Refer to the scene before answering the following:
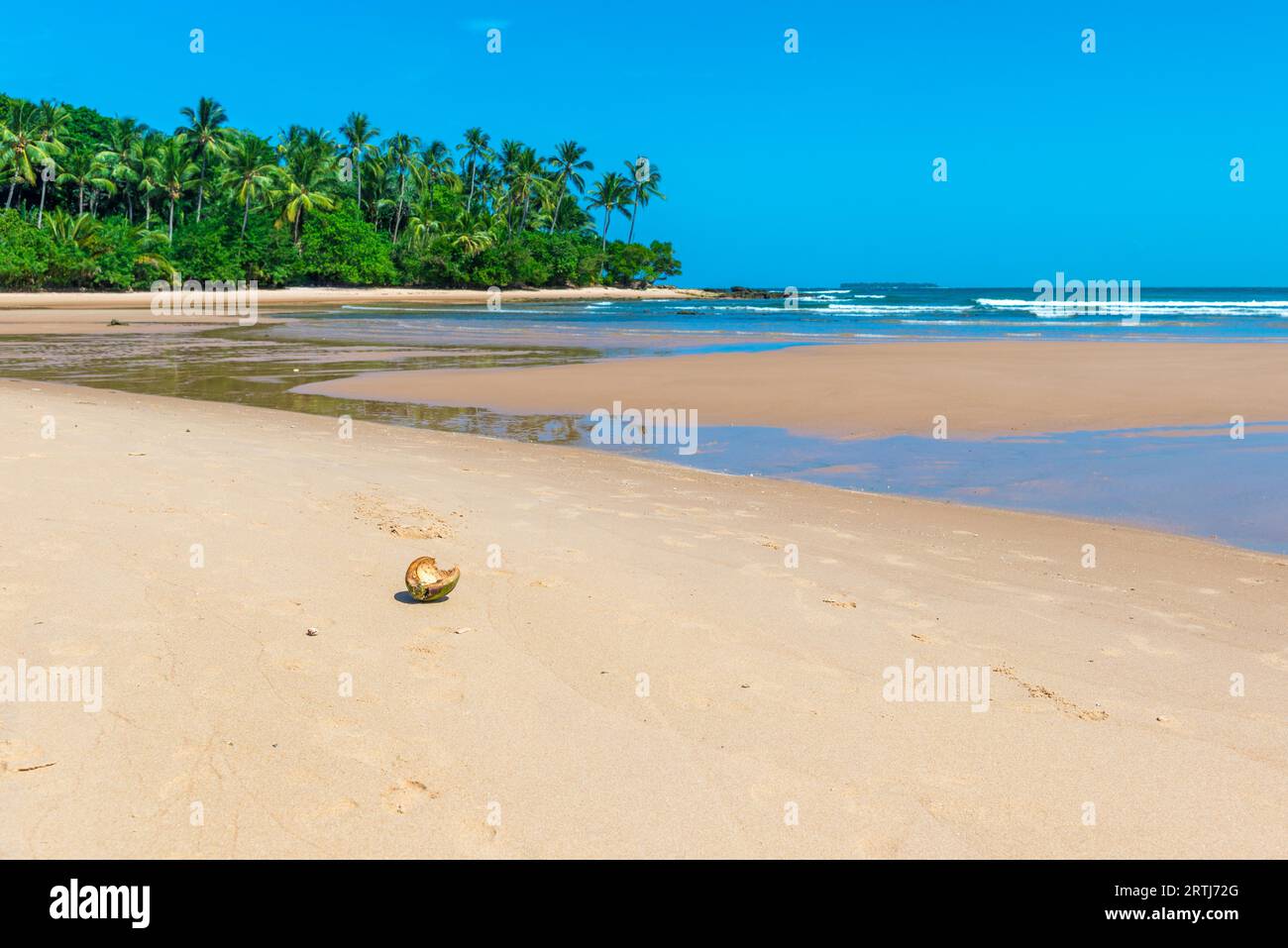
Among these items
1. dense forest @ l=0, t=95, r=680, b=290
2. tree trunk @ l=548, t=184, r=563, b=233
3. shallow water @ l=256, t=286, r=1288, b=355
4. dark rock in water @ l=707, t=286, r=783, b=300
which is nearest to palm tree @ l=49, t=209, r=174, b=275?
dense forest @ l=0, t=95, r=680, b=290

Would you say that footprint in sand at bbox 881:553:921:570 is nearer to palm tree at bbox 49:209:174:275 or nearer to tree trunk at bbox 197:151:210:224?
palm tree at bbox 49:209:174:275

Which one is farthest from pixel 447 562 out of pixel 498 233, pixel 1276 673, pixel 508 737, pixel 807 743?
pixel 498 233

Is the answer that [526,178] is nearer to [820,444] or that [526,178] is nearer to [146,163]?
[146,163]

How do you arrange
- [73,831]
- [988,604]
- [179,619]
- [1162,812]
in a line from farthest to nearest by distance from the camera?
[988,604], [179,619], [1162,812], [73,831]

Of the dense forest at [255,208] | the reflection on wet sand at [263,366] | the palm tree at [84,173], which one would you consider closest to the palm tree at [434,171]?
the dense forest at [255,208]

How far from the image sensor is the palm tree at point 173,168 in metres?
66.5

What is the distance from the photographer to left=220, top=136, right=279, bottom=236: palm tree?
65.9m

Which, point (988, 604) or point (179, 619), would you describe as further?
point (988, 604)

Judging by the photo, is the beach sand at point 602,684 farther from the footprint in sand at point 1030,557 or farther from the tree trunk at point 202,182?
the tree trunk at point 202,182

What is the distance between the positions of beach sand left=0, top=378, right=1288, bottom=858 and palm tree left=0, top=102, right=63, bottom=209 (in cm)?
6748

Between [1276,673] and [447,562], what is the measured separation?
12.5 ft

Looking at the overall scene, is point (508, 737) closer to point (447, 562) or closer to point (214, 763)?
point (214, 763)

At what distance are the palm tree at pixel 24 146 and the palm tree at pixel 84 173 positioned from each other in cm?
121

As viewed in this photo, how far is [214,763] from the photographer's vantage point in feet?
9.62
